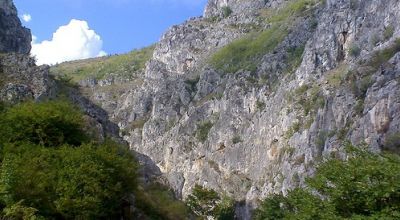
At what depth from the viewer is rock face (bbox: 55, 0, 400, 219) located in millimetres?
92750

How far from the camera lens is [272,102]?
125 meters

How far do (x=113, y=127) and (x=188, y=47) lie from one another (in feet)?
447

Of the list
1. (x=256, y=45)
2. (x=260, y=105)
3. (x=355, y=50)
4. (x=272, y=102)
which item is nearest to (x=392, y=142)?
(x=355, y=50)

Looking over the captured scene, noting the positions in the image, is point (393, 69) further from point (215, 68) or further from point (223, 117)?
point (215, 68)

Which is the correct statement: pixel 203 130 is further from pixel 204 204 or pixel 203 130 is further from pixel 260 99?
pixel 204 204

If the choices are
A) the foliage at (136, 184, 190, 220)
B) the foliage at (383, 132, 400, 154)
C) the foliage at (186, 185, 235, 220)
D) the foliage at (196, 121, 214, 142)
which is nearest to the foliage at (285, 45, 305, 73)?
the foliage at (196, 121, 214, 142)

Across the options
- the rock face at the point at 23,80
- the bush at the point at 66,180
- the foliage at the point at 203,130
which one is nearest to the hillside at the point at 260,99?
the rock face at the point at 23,80

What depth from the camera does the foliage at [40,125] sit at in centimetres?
2909

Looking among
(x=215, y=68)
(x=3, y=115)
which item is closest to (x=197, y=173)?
(x=215, y=68)

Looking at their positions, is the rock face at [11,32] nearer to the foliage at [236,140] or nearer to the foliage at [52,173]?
the foliage at [52,173]

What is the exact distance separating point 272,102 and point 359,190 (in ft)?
345

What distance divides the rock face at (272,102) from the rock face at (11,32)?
48610 millimetres

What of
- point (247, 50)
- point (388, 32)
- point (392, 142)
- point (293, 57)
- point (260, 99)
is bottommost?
point (392, 142)

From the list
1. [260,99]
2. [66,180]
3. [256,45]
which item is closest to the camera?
[66,180]
